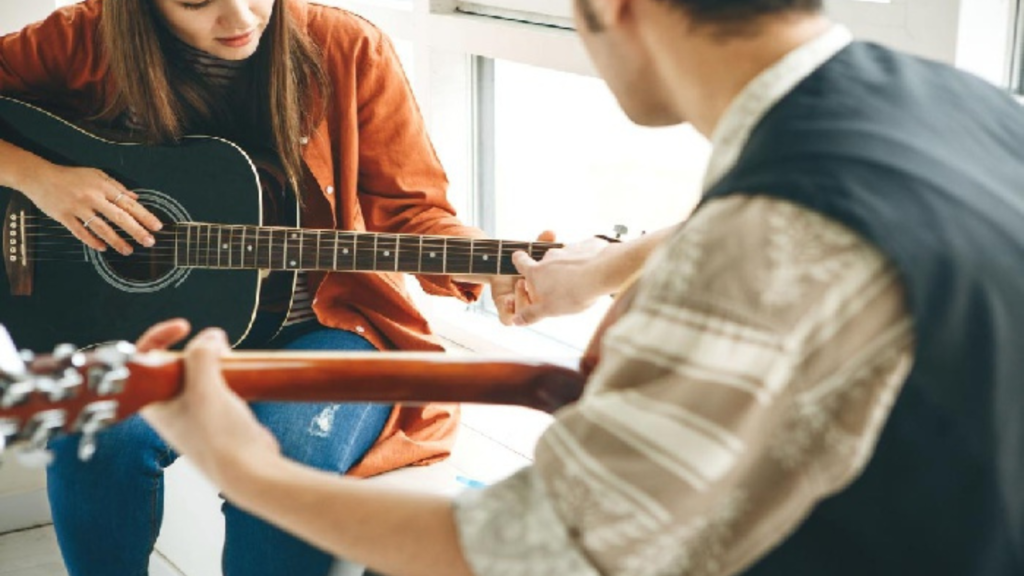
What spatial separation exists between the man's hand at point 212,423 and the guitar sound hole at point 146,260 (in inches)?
37.8

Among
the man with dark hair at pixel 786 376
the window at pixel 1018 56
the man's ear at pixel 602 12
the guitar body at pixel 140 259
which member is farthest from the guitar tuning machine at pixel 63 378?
the window at pixel 1018 56

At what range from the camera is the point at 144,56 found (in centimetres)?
194

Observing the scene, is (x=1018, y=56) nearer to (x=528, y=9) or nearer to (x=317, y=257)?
(x=528, y=9)

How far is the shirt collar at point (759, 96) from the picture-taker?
0.92 metres

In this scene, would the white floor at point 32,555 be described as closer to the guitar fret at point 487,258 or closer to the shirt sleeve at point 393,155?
the shirt sleeve at point 393,155

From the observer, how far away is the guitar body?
1.93 m

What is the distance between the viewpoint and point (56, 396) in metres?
0.97

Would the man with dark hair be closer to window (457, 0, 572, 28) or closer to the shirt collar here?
the shirt collar

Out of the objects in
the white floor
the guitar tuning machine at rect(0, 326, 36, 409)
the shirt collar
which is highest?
the shirt collar

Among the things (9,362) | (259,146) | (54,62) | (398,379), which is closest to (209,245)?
(259,146)

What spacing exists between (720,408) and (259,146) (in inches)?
50.3

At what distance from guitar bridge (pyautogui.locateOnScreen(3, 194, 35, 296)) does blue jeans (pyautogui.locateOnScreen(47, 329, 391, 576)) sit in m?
0.25

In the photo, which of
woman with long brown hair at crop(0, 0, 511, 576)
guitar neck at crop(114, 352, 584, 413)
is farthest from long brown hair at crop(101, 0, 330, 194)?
guitar neck at crop(114, 352, 584, 413)

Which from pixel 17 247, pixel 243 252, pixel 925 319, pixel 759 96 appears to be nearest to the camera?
pixel 925 319
